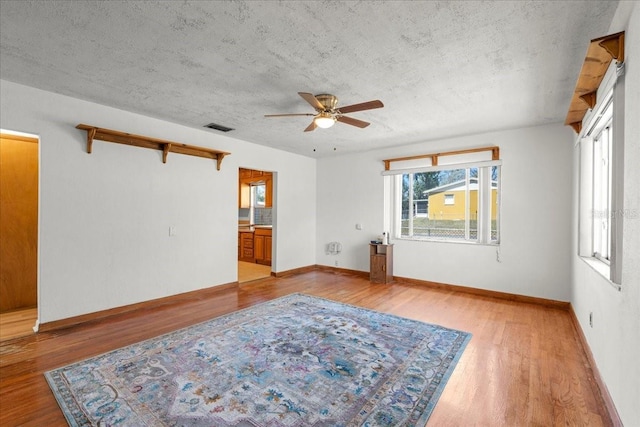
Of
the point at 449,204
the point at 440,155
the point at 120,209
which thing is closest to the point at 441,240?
the point at 449,204

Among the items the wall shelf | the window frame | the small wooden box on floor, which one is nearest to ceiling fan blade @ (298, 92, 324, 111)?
the wall shelf

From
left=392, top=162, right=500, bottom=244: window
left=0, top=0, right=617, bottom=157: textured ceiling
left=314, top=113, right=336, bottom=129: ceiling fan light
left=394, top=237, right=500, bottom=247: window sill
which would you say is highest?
left=0, top=0, right=617, bottom=157: textured ceiling

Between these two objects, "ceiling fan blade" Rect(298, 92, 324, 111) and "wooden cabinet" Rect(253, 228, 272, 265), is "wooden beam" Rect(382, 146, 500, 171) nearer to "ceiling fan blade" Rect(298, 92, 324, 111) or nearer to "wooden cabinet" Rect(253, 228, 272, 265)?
"ceiling fan blade" Rect(298, 92, 324, 111)

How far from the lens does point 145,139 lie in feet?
12.5

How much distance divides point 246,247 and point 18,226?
4.37 meters

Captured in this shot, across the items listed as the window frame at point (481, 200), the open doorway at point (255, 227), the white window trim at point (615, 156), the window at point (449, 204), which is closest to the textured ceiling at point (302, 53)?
the white window trim at point (615, 156)

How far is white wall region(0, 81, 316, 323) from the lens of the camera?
10.2 ft

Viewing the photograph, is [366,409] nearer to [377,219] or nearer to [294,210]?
[377,219]

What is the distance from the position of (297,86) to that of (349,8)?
1.14 m

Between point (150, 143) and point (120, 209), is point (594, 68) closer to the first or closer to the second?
point (150, 143)

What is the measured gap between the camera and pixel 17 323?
333 centimetres

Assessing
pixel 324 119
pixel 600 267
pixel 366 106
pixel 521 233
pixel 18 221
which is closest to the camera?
pixel 600 267

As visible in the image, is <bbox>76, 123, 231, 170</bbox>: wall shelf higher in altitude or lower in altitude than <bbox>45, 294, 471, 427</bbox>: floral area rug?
higher

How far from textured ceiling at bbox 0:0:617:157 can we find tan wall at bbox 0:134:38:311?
1384 millimetres
